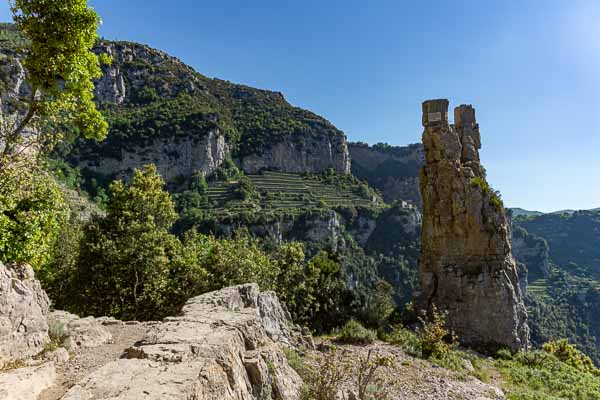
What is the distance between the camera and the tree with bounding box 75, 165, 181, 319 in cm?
1503

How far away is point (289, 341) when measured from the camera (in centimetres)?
958

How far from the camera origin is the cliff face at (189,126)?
90.5m

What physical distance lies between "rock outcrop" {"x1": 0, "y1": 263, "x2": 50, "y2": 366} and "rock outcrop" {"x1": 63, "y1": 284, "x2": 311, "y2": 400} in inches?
78.7

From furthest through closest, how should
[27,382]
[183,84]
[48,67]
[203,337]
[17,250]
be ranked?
[183,84], [48,67], [17,250], [203,337], [27,382]

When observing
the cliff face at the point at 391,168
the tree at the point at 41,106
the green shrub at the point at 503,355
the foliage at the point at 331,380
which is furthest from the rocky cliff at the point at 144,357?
the cliff face at the point at 391,168

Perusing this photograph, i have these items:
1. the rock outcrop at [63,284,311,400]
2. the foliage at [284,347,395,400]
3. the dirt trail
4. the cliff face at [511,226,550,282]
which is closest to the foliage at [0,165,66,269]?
the dirt trail

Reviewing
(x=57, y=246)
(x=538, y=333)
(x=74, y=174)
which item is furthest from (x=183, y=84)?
(x=538, y=333)

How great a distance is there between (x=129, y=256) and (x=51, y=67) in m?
9.77

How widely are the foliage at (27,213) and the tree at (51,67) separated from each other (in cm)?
39

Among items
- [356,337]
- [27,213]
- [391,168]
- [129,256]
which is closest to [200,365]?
[27,213]

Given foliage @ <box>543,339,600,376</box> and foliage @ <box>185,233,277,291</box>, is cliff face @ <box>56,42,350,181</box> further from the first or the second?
foliage @ <box>543,339,600,376</box>

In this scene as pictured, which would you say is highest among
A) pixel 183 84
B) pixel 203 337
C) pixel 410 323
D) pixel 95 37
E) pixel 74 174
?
pixel 183 84

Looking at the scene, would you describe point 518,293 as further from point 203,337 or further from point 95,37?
point 95,37

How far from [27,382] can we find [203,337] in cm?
209
